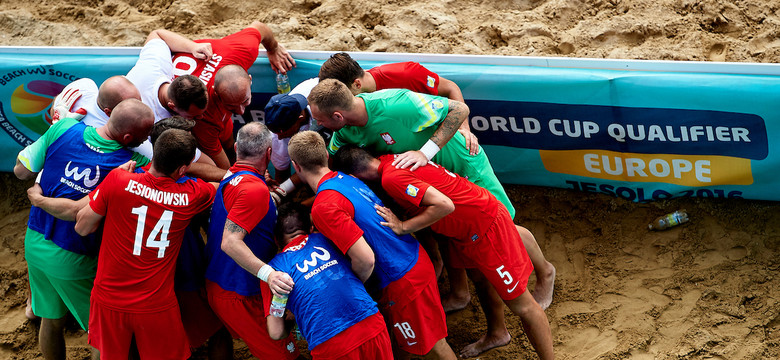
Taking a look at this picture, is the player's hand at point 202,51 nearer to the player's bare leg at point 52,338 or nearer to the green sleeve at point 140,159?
the green sleeve at point 140,159

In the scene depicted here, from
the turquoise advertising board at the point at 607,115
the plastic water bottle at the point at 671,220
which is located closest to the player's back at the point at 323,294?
the turquoise advertising board at the point at 607,115

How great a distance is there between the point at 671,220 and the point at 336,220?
2869mm

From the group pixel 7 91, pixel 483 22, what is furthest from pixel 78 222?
pixel 483 22

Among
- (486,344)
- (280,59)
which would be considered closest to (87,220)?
(280,59)

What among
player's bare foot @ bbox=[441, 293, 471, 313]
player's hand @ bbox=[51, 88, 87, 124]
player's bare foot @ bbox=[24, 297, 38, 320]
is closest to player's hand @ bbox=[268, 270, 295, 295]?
player's bare foot @ bbox=[441, 293, 471, 313]

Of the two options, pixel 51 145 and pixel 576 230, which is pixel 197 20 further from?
pixel 576 230

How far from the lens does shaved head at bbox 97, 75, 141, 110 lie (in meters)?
4.91

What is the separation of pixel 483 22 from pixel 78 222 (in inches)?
161

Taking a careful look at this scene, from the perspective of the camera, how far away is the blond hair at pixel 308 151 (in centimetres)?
437

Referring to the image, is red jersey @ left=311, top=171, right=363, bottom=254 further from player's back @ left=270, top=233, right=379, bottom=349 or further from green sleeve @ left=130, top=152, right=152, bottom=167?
green sleeve @ left=130, top=152, right=152, bottom=167

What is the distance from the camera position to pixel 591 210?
5859mm

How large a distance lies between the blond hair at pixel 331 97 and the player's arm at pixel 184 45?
1450mm

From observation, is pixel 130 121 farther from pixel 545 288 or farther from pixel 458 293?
pixel 545 288

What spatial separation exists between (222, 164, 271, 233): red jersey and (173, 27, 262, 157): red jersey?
114 centimetres
